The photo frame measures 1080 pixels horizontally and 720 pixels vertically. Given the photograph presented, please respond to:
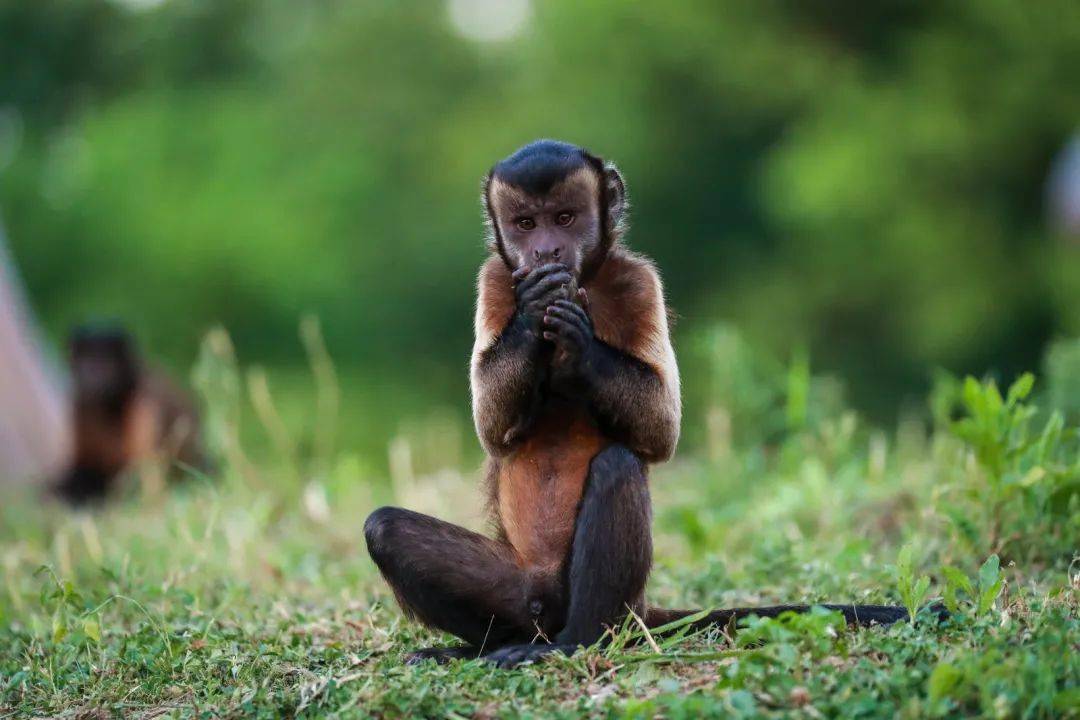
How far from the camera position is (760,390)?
8727mm

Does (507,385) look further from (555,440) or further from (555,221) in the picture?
(555,221)

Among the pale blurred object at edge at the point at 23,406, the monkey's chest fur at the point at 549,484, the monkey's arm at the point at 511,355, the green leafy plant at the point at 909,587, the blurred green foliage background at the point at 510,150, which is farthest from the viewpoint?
the blurred green foliage background at the point at 510,150

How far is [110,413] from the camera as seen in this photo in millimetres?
14172

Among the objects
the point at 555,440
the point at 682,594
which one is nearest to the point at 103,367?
the point at 682,594

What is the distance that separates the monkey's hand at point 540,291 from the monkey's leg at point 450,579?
2.65ft

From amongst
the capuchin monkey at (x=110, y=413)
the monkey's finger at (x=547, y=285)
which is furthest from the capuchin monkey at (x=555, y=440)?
the capuchin monkey at (x=110, y=413)

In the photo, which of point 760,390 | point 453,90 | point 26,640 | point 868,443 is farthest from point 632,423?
point 453,90

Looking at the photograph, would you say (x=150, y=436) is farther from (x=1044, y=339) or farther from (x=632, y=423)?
(x=1044, y=339)

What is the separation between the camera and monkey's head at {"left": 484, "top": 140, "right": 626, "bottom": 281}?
508 centimetres

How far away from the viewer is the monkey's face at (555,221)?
5.07 meters

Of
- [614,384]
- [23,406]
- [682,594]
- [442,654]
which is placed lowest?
[23,406]

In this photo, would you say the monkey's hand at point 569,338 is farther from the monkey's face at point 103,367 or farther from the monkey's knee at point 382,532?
the monkey's face at point 103,367

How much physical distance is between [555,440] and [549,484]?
0.16 m

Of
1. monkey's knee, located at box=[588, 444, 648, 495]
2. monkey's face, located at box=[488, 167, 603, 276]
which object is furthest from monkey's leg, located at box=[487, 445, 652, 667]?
monkey's face, located at box=[488, 167, 603, 276]
